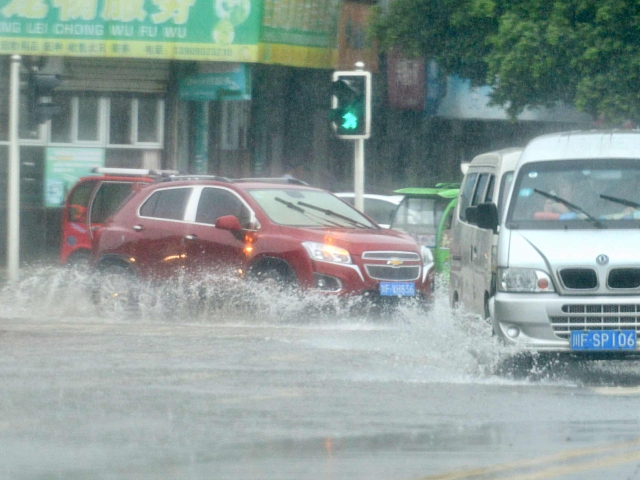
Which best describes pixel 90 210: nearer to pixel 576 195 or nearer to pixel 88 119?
pixel 88 119

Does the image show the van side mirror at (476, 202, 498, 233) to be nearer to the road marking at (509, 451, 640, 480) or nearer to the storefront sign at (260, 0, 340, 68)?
the road marking at (509, 451, 640, 480)

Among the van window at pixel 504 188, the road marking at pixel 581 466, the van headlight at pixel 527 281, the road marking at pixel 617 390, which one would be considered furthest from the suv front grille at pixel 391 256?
the road marking at pixel 581 466

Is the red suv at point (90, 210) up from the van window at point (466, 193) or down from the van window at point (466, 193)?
down

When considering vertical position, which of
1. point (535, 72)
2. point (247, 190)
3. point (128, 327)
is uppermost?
point (535, 72)

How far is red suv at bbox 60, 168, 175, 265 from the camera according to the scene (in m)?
20.4

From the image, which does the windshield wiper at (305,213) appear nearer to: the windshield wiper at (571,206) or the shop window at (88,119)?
the windshield wiper at (571,206)

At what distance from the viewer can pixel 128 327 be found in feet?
47.8

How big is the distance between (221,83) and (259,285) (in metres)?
10.2

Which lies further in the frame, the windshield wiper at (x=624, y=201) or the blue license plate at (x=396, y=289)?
the blue license plate at (x=396, y=289)

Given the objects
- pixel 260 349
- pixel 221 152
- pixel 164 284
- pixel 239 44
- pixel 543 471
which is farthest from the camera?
pixel 221 152

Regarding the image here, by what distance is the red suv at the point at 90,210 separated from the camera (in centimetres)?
2044

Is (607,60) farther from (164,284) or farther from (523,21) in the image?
(164,284)

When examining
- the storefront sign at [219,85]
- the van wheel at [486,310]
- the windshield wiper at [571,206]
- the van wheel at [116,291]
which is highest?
the storefront sign at [219,85]

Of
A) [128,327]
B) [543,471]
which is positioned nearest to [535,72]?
[128,327]
